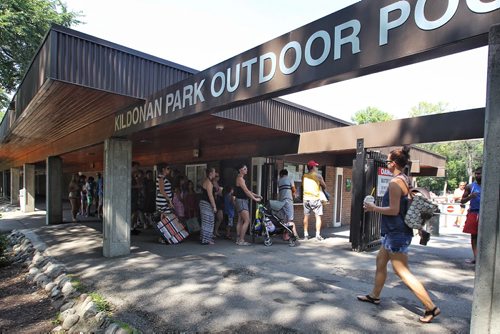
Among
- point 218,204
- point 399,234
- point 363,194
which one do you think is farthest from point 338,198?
point 399,234

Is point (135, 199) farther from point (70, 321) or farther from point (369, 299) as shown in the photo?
point (369, 299)

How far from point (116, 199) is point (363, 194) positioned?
4.89 metres

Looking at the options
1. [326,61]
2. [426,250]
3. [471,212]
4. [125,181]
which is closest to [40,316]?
[125,181]

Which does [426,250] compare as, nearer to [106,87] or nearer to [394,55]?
[394,55]

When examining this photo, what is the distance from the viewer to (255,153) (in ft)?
27.5

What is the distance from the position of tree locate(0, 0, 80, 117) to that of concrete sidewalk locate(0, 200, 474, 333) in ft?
39.9

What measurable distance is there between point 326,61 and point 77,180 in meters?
12.6

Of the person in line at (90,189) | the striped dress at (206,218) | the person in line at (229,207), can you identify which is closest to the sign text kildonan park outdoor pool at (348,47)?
the striped dress at (206,218)

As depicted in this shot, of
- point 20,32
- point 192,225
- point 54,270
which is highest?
point 20,32

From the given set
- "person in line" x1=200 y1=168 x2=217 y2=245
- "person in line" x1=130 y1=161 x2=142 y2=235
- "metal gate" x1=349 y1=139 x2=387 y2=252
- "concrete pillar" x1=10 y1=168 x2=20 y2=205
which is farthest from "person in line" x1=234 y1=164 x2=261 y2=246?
"concrete pillar" x1=10 y1=168 x2=20 y2=205

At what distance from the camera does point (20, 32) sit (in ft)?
47.8

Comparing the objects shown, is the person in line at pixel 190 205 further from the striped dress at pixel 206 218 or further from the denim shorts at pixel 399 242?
the denim shorts at pixel 399 242

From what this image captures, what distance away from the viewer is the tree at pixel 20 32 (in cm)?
1432

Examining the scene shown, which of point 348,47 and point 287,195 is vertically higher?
point 348,47
